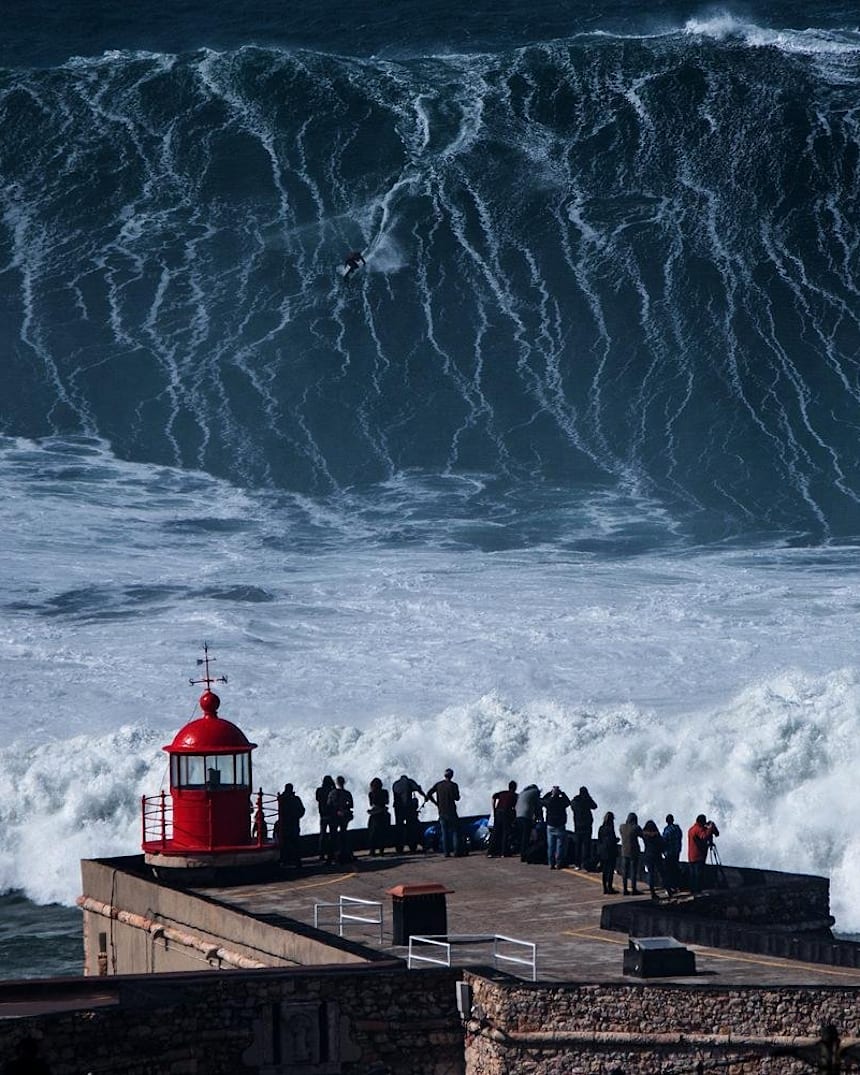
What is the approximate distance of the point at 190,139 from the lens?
88500 mm

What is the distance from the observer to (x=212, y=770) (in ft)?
95.3

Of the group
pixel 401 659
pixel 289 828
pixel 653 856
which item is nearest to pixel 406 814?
pixel 289 828

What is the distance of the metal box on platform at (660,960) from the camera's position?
2277 cm

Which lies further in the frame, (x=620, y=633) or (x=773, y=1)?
(x=773, y=1)

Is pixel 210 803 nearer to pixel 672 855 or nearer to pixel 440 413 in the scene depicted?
pixel 672 855

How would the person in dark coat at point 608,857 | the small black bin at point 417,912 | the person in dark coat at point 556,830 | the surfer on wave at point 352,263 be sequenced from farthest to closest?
1. the surfer on wave at point 352,263
2. the person in dark coat at point 556,830
3. the person in dark coat at point 608,857
4. the small black bin at point 417,912

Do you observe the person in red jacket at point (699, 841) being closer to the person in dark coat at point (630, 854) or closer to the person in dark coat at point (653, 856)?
the person in dark coat at point (653, 856)

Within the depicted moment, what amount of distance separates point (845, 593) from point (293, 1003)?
123 ft

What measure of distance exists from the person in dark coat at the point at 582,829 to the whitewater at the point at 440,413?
7.47 meters

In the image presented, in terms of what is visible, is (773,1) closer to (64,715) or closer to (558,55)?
(558,55)

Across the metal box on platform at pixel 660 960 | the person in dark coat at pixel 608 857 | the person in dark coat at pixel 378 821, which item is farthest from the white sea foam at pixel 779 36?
the metal box on platform at pixel 660 960

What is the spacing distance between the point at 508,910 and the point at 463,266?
181 feet

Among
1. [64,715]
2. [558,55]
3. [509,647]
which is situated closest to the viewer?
[64,715]

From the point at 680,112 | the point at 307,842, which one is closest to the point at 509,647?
the point at 307,842
